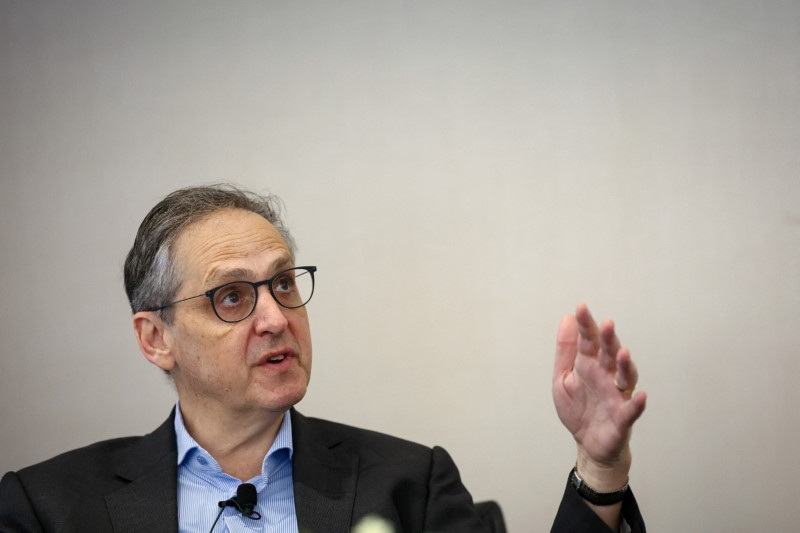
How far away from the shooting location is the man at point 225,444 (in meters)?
1.94

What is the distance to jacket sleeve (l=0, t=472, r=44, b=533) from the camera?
1.87m

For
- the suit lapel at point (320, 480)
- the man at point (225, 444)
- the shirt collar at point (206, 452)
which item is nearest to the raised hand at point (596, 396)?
the man at point (225, 444)

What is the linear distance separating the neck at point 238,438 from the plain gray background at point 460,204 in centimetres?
89

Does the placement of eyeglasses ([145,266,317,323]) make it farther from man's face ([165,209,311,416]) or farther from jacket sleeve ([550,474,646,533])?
jacket sleeve ([550,474,646,533])

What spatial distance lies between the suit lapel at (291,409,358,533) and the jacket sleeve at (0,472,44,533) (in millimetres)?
590

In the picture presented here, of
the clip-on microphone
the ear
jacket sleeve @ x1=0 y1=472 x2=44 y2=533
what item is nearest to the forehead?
the ear

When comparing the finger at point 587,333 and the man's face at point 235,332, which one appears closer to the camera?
the finger at point 587,333

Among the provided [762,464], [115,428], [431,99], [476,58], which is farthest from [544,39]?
[115,428]

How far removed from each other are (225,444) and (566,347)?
88 cm

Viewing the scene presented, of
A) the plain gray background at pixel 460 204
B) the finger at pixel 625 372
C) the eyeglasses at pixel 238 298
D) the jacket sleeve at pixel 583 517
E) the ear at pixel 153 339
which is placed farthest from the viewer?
the plain gray background at pixel 460 204

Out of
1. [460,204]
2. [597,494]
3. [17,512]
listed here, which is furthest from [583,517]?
[460,204]

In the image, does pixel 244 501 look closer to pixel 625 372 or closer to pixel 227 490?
pixel 227 490

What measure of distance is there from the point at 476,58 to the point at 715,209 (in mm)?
989

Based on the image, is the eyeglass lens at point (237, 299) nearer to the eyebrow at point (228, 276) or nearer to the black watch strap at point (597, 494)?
the eyebrow at point (228, 276)
